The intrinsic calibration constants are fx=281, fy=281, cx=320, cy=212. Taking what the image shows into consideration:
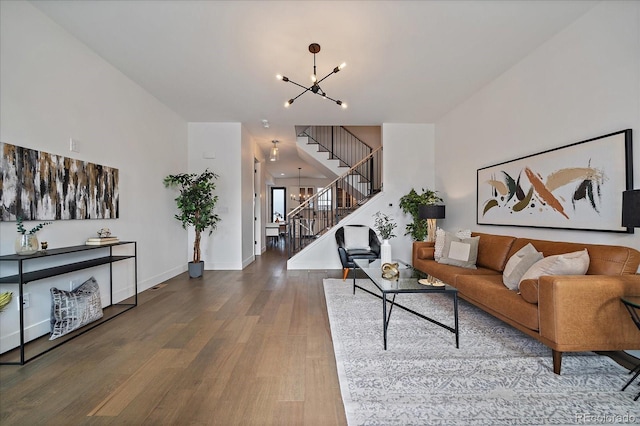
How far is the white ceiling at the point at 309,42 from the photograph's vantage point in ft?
8.84

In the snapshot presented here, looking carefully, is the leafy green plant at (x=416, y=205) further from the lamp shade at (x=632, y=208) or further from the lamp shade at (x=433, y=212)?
the lamp shade at (x=632, y=208)

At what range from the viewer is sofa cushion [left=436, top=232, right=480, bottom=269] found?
376 cm

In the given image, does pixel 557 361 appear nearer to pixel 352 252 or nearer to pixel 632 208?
pixel 632 208

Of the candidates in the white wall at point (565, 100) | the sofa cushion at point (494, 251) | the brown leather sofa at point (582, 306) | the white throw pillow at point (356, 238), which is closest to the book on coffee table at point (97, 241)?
the white throw pillow at point (356, 238)

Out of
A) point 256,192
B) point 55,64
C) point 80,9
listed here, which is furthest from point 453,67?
point 256,192

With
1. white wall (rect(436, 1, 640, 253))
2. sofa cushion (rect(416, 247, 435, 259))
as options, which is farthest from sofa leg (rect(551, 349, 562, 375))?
sofa cushion (rect(416, 247, 435, 259))

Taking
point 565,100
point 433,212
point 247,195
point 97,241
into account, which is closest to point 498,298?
point 565,100

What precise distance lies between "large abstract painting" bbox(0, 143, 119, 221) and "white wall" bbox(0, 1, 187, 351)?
0.11 m

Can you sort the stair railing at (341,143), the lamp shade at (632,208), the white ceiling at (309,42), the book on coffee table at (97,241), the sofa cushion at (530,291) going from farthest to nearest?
the stair railing at (341,143) < the book on coffee table at (97,241) < the white ceiling at (309,42) < the sofa cushion at (530,291) < the lamp shade at (632,208)

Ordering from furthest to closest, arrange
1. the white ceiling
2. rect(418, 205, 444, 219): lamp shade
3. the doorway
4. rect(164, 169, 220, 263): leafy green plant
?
Answer: the doorway < rect(164, 169, 220, 263): leafy green plant < rect(418, 205, 444, 219): lamp shade < the white ceiling

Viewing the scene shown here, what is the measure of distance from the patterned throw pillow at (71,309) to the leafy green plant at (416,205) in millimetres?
5221

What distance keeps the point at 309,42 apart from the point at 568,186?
3.22m

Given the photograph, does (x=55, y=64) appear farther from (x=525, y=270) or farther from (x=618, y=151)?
(x=618, y=151)

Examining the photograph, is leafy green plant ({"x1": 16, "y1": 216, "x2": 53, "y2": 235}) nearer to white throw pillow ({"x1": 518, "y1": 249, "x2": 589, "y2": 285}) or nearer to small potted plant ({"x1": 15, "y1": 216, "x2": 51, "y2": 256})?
small potted plant ({"x1": 15, "y1": 216, "x2": 51, "y2": 256})
